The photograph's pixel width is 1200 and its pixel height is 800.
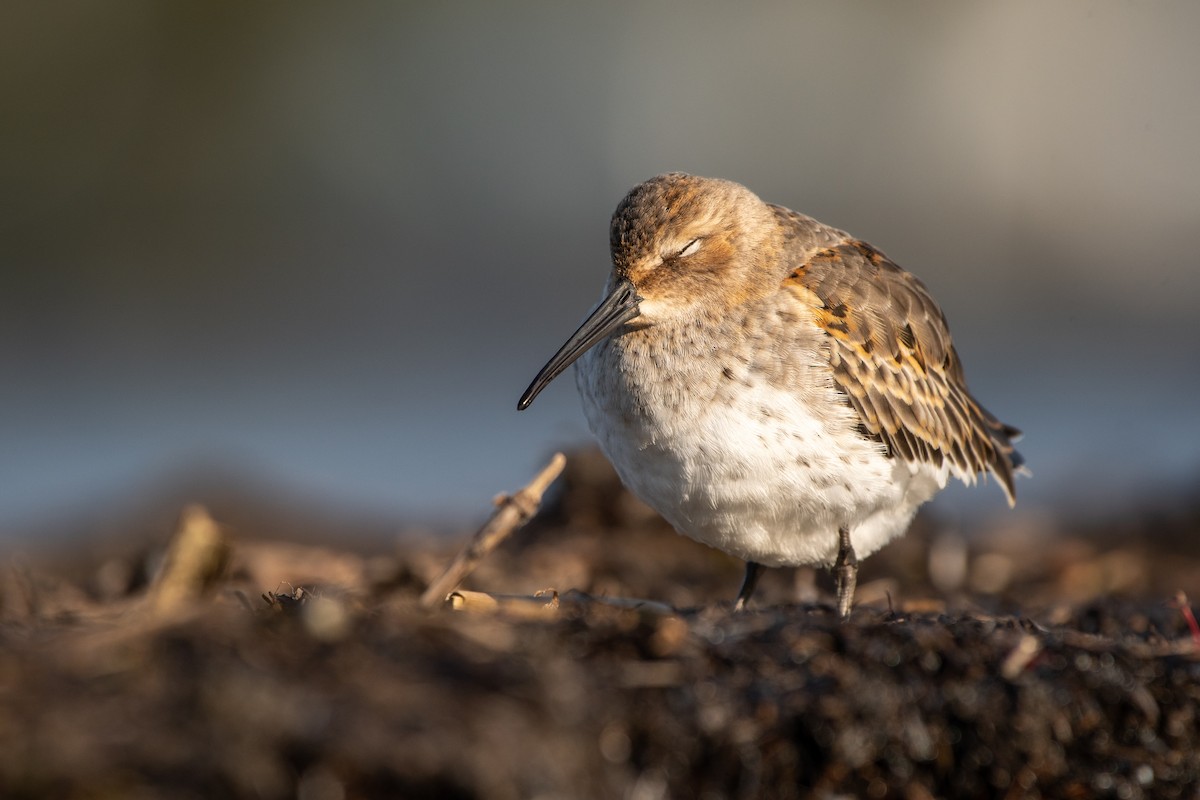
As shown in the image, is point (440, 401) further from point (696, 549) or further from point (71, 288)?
point (696, 549)

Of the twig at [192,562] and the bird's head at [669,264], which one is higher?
the bird's head at [669,264]

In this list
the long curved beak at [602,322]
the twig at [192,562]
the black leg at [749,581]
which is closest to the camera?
the twig at [192,562]

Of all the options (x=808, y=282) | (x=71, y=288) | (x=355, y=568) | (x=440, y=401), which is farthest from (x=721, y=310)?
(x=71, y=288)

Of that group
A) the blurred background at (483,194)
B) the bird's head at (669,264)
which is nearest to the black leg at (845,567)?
the bird's head at (669,264)

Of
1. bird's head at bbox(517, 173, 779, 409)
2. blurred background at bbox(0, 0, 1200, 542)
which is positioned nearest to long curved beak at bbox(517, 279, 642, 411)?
bird's head at bbox(517, 173, 779, 409)

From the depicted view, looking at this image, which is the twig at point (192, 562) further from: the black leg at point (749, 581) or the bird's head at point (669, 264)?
the black leg at point (749, 581)
